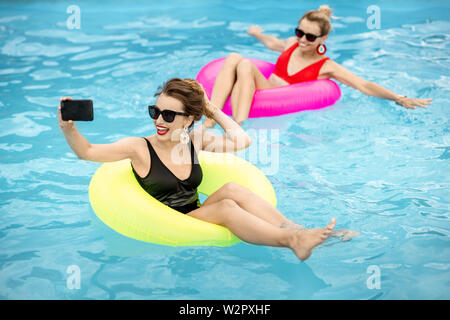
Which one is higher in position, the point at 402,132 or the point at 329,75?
the point at 329,75

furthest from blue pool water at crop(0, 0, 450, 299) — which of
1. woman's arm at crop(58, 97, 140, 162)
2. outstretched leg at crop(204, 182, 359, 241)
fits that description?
woman's arm at crop(58, 97, 140, 162)

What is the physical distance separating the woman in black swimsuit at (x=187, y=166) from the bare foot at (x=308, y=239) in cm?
1

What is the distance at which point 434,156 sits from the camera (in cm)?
478

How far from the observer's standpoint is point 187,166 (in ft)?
11.4

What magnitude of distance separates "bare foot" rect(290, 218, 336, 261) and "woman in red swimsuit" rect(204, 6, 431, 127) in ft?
7.52

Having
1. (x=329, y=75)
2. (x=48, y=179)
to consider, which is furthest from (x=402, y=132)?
(x=48, y=179)

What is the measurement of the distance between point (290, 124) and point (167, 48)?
2593 mm

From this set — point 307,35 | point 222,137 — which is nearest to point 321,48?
point 307,35

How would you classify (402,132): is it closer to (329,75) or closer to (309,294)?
(329,75)

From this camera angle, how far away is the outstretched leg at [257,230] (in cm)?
296

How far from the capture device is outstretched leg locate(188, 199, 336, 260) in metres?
2.96
